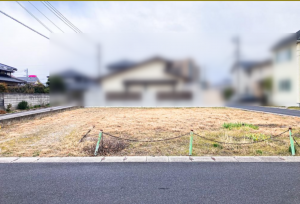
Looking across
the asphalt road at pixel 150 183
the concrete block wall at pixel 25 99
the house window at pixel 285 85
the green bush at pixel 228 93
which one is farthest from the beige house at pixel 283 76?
the concrete block wall at pixel 25 99

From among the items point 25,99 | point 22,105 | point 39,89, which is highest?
point 39,89

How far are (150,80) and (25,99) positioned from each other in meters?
12.9

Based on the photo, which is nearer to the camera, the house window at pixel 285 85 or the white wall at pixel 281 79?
the white wall at pixel 281 79

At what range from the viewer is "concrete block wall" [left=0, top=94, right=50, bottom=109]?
12352mm

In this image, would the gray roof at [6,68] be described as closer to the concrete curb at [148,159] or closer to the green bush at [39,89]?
the green bush at [39,89]

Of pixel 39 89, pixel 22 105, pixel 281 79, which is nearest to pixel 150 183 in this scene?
pixel 281 79

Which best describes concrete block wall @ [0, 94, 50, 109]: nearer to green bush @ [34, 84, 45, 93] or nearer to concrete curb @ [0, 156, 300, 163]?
green bush @ [34, 84, 45, 93]

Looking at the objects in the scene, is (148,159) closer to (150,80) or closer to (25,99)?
(150,80)

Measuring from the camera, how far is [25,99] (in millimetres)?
14227

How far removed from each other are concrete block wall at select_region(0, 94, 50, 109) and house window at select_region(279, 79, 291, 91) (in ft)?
47.9

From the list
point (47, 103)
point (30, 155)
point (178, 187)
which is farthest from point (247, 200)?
point (47, 103)

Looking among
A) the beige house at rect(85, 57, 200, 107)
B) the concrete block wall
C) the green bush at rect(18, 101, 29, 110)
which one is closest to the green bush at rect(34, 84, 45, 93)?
the concrete block wall

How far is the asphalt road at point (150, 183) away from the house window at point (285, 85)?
2.13m

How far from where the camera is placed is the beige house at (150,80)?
4.70m
